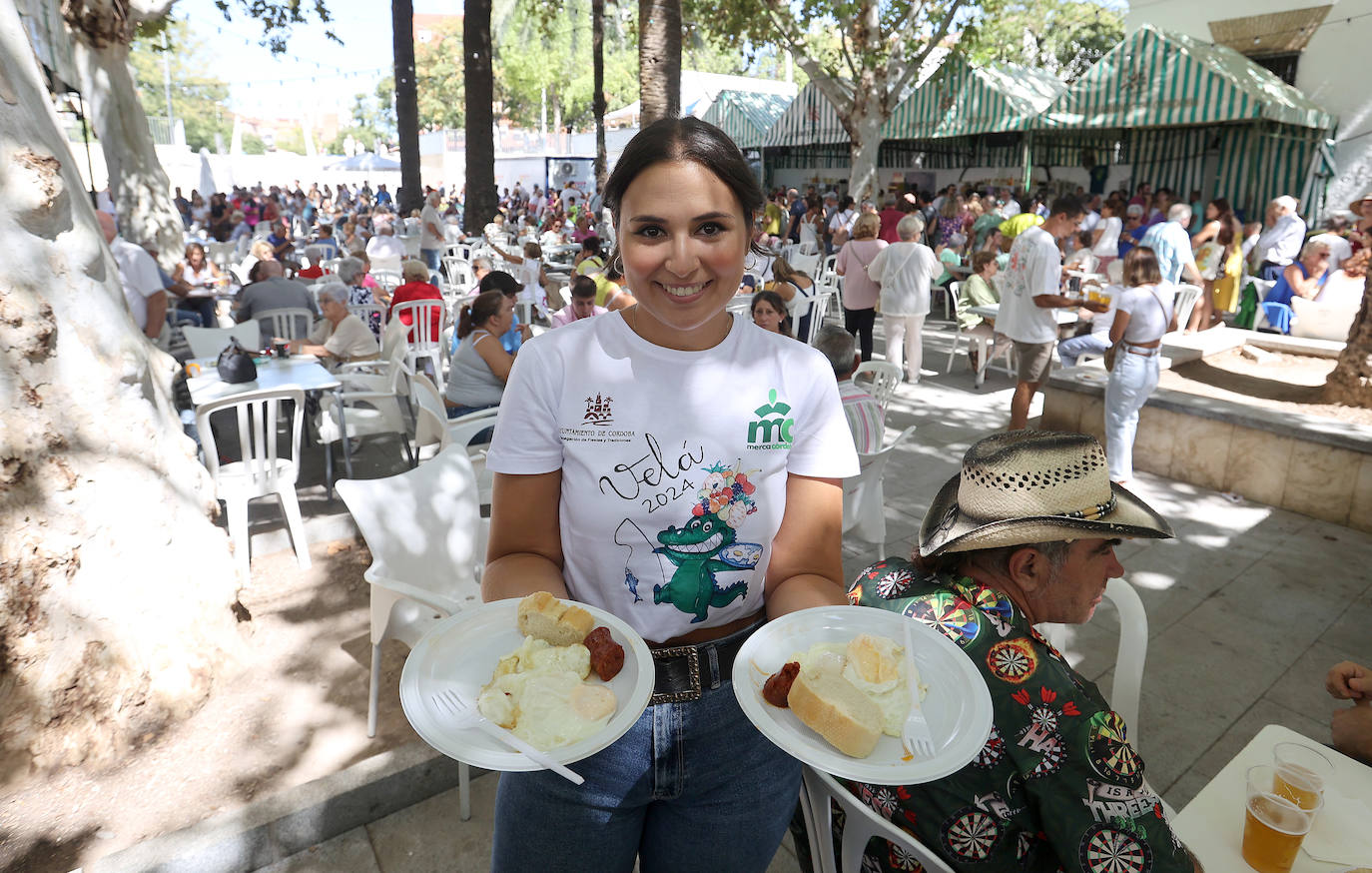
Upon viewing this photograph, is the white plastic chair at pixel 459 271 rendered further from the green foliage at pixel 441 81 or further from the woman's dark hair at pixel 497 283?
the green foliage at pixel 441 81

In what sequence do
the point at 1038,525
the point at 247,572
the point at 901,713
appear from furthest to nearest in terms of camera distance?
1. the point at 247,572
2. the point at 1038,525
3. the point at 901,713

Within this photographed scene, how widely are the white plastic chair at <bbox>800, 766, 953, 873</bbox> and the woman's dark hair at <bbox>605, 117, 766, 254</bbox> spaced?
114cm

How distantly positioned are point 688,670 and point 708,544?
0.22m

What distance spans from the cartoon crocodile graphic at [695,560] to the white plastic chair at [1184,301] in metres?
9.43

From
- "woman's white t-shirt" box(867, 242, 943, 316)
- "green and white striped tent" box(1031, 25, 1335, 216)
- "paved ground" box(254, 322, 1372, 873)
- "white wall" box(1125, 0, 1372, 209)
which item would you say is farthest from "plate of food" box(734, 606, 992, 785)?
"white wall" box(1125, 0, 1372, 209)

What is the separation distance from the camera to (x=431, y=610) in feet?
10.1

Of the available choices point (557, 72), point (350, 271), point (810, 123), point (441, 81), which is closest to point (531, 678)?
point (350, 271)

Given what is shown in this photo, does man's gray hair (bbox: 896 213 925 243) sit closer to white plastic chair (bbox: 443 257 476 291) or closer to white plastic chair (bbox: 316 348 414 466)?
white plastic chair (bbox: 316 348 414 466)

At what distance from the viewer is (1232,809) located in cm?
164

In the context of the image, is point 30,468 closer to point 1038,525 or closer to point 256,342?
point 1038,525

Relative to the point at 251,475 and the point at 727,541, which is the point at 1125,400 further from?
the point at 251,475

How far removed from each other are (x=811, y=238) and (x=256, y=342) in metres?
12.2

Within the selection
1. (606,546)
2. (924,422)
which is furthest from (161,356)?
(924,422)

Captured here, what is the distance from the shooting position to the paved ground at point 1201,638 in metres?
2.68
